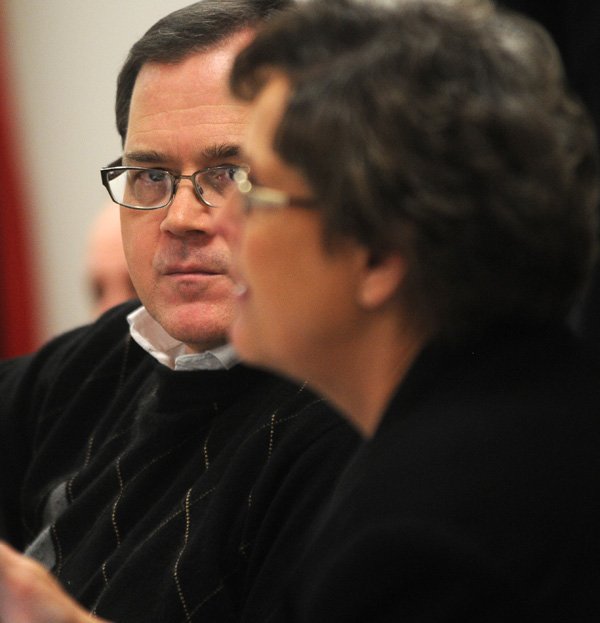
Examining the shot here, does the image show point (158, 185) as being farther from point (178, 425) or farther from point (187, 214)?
point (178, 425)

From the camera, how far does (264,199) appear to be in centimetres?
99

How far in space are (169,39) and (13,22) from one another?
247 cm

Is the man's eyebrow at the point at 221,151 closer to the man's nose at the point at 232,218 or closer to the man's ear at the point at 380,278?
the man's nose at the point at 232,218

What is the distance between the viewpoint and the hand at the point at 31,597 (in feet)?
3.35

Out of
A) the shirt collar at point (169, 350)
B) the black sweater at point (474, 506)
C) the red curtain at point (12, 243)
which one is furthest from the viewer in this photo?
the red curtain at point (12, 243)

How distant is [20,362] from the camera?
187 cm

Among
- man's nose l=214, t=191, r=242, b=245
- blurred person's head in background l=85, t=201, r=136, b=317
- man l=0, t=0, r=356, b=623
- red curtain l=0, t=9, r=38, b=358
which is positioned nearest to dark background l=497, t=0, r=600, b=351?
man l=0, t=0, r=356, b=623

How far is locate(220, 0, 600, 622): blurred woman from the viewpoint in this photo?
0.87m

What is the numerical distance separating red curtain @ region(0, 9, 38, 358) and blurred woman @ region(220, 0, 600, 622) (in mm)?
2854

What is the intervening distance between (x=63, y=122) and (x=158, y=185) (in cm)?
228

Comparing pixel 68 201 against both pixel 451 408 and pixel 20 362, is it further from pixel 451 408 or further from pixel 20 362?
pixel 451 408

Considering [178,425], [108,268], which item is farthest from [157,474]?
[108,268]

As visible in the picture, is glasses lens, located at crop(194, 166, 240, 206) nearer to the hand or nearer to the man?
the man

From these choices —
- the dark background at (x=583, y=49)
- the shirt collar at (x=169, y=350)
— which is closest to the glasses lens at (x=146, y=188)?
the shirt collar at (x=169, y=350)
